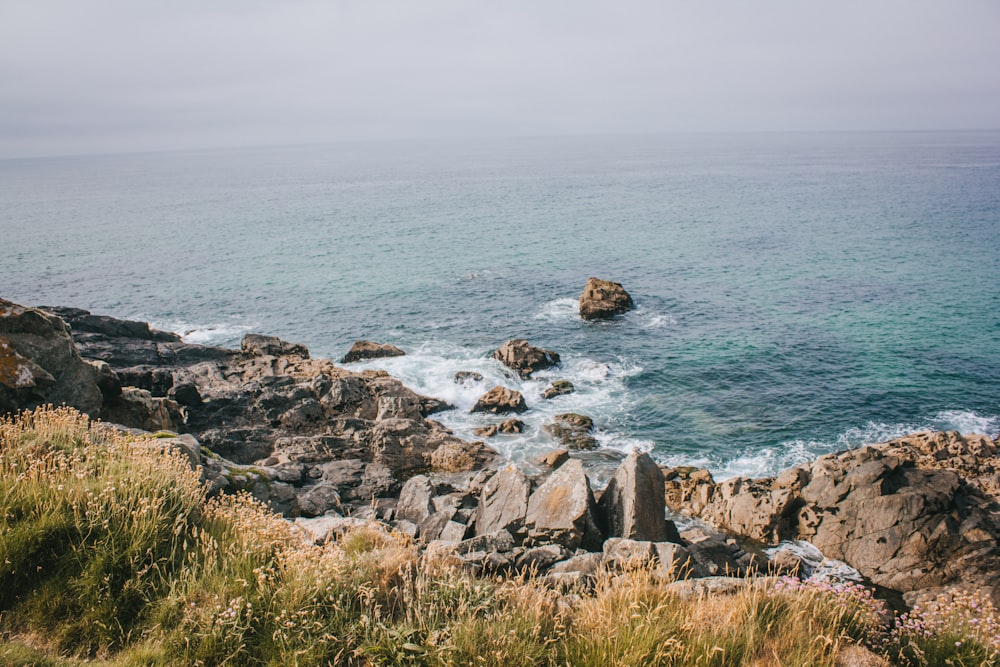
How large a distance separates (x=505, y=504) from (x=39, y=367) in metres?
15.4

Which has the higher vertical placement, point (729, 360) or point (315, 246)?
point (315, 246)

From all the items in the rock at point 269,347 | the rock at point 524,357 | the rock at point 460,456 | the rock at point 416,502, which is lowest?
the rock at point 460,456

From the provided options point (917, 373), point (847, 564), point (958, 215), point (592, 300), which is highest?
point (958, 215)

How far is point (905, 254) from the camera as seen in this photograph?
66.5m

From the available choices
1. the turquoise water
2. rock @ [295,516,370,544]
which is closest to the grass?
rock @ [295,516,370,544]

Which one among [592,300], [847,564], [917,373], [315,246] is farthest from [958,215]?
[315,246]

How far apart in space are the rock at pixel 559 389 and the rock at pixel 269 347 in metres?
17.9

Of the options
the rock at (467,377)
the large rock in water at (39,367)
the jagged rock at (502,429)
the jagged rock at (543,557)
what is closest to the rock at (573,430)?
the jagged rock at (502,429)

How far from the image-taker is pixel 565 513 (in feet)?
55.1

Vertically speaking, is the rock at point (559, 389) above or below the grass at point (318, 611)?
below

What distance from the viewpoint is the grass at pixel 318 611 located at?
278 inches

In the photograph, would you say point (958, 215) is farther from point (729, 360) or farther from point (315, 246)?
point (315, 246)

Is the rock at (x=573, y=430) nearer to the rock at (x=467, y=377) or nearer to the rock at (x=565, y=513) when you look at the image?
the rock at (x=467, y=377)

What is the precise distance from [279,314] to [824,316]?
159ft
